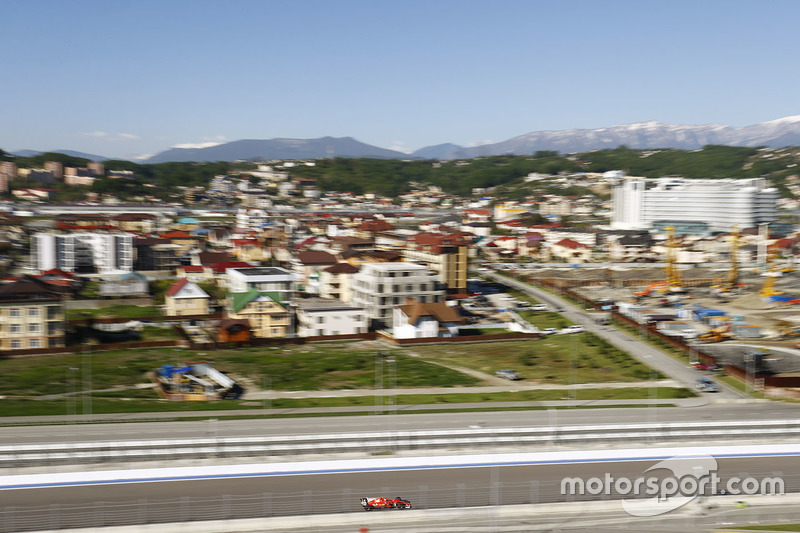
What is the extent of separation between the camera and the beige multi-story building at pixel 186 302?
95.1ft

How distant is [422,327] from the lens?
84.7ft

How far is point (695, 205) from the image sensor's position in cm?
7456

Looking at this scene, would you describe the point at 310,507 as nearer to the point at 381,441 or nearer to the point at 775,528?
the point at 381,441

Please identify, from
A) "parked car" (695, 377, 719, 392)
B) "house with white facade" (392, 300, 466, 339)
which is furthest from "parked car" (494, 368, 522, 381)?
"house with white facade" (392, 300, 466, 339)

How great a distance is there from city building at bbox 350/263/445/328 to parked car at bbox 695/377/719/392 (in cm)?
1256

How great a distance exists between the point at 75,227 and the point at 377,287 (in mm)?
36532

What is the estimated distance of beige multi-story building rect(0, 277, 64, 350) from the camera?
898 inches

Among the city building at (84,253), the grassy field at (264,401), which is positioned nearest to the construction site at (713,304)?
the grassy field at (264,401)

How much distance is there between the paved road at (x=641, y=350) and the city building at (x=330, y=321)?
958cm

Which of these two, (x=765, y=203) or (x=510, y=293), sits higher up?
(x=765, y=203)

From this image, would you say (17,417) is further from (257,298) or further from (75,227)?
(75,227)

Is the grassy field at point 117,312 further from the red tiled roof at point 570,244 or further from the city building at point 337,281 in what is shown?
the red tiled roof at point 570,244

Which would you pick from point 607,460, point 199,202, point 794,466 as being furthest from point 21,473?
point 199,202

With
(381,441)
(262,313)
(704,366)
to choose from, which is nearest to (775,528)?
(381,441)
